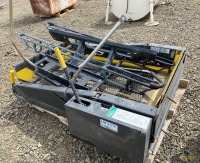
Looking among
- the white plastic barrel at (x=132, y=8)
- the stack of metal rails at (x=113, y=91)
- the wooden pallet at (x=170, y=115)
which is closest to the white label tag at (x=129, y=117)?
the stack of metal rails at (x=113, y=91)

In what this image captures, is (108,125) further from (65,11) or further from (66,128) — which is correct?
(65,11)

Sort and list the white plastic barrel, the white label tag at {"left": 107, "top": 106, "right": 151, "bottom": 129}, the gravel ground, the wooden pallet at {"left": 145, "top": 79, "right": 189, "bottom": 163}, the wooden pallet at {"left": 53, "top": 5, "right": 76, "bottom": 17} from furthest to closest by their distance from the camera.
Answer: the wooden pallet at {"left": 53, "top": 5, "right": 76, "bottom": 17}, the white plastic barrel, the gravel ground, the wooden pallet at {"left": 145, "top": 79, "right": 189, "bottom": 163}, the white label tag at {"left": 107, "top": 106, "right": 151, "bottom": 129}

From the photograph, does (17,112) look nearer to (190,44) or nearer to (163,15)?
(190,44)

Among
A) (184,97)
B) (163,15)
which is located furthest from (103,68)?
(163,15)

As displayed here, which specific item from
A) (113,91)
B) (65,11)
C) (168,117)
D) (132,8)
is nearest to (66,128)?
(113,91)

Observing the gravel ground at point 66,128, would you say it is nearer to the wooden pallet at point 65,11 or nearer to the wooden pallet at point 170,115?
the wooden pallet at point 170,115

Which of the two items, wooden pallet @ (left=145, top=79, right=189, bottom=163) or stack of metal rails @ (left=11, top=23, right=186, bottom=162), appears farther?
wooden pallet @ (left=145, top=79, right=189, bottom=163)

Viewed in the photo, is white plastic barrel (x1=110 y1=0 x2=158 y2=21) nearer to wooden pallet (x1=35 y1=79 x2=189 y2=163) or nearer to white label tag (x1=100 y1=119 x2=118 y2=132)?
wooden pallet (x1=35 y1=79 x2=189 y2=163)

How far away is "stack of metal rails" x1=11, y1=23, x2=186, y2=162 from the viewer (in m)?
1.81

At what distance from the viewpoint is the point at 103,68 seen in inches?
98.2

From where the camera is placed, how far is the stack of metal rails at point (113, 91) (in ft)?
5.94

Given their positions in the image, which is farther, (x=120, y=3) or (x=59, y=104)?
(x=120, y=3)

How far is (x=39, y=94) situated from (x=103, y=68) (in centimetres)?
77

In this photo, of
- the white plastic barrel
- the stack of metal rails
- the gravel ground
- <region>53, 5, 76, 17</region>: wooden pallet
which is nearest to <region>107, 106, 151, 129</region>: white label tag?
the stack of metal rails
